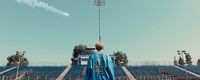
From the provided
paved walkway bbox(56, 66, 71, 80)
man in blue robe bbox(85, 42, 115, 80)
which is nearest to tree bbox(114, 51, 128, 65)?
paved walkway bbox(56, 66, 71, 80)

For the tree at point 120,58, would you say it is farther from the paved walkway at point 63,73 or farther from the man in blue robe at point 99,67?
the man in blue robe at point 99,67

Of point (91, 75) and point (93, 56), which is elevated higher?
point (93, 56)

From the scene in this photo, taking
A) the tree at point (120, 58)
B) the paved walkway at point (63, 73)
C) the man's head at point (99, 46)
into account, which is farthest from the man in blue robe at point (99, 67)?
the tree at point (120, 58)

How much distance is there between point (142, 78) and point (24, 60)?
A: 2028 inches

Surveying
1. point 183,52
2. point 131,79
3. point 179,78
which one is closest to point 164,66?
point 183,52

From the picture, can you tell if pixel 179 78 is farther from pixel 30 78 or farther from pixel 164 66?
pixel 30 78

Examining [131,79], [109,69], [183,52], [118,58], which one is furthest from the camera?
[118,58]

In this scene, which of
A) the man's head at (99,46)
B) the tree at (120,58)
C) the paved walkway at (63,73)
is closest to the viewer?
the man's head at (99,46)

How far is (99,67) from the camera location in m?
5.56

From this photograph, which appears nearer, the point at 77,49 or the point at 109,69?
the point at 109,69

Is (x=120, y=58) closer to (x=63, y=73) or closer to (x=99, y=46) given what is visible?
(x=63, y=73)

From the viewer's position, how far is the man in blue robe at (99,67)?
552 cm

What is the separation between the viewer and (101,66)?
5.55 m

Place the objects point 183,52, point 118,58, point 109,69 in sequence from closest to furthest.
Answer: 1. point 109,69
2. point 183,52
3. point 118,58
